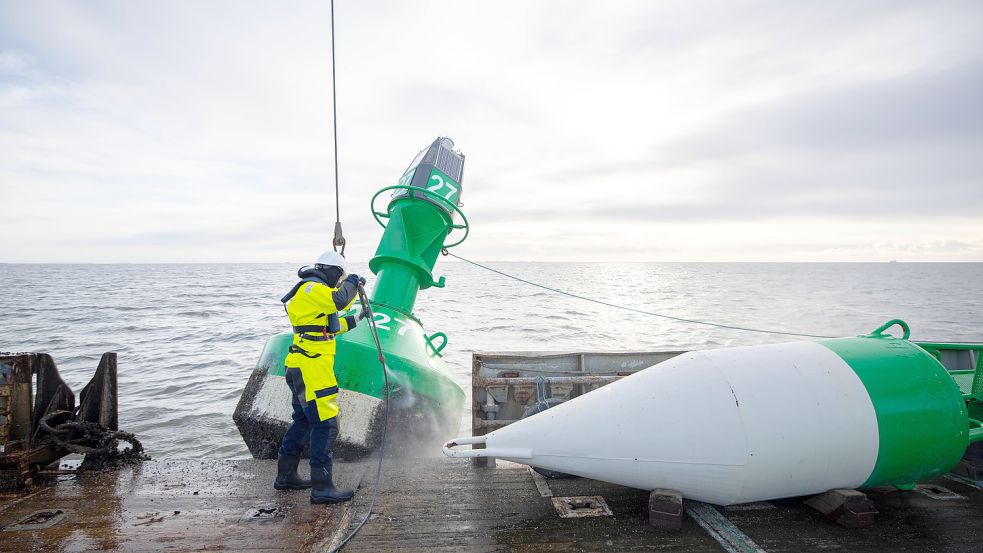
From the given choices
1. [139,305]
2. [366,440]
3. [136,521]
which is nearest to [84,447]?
[136,521]

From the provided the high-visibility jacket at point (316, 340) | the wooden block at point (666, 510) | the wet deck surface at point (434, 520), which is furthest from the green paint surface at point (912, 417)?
the high-visibility jacket at point (316, 340)

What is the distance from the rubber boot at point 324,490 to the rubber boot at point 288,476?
28cm

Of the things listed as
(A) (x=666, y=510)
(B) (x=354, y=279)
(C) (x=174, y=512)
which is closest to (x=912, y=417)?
(A) (x=666, y=510)

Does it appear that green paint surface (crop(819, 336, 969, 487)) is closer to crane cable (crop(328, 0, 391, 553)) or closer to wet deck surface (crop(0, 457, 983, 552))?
wet deck surface (crop(0, 457, 983, 552))

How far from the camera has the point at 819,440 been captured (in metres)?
3.63

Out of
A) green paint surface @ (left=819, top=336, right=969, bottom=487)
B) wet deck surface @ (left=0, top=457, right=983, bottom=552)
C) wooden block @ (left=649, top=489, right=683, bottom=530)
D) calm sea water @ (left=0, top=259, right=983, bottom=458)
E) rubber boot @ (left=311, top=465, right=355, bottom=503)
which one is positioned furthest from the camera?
calm sea water @ (left=0, top=259, right=983, bottom=458)

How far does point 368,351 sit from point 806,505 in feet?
13.7

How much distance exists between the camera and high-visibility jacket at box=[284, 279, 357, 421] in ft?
14.1

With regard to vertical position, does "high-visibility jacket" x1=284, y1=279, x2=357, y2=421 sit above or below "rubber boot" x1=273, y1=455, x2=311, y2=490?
above

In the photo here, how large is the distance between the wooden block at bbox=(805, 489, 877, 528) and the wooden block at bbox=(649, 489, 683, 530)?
3.69ft

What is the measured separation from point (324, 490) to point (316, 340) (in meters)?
1.23

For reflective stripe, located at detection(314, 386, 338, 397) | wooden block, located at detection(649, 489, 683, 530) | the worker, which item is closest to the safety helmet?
the worker

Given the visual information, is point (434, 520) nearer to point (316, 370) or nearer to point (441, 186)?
point (316, 370)

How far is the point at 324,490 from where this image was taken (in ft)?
14.0
